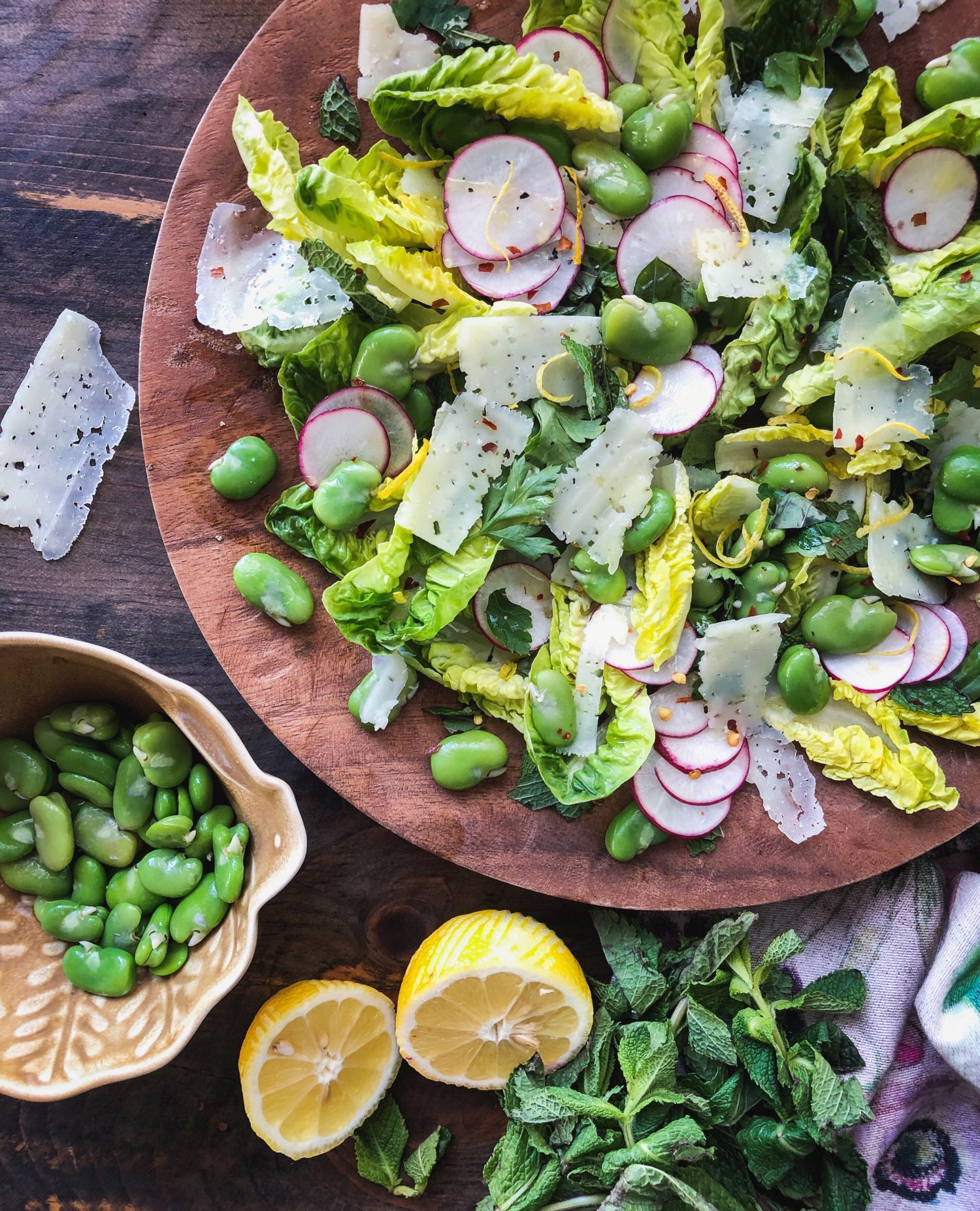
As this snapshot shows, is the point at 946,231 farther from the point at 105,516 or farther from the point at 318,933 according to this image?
the point at 318,933

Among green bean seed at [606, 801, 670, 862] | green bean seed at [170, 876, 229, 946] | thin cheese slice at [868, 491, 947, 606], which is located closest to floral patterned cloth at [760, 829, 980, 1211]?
green bean seed at [606, 801, 670, 862]

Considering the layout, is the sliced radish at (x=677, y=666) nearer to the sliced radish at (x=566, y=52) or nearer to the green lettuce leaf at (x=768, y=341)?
the green lettuce leaf at (x=768, y=341)

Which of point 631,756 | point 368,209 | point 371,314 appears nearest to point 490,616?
point 631,756

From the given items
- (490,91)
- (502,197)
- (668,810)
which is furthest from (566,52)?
(668,810)

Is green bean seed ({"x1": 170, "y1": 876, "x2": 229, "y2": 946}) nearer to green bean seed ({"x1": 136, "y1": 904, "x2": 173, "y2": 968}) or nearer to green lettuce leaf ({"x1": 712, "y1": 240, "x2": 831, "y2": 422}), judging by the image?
green bean seed ({"x1": 136, "y1": 904, "x2": 173, "y2": 968})

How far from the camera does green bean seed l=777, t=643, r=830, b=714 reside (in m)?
2.32

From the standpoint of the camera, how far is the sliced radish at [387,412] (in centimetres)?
224

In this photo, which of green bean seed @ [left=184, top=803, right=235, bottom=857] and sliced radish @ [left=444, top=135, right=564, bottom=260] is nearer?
sliced radish @ [left=444, top=135, right=564, bottom=260]

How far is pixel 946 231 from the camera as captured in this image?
233cm

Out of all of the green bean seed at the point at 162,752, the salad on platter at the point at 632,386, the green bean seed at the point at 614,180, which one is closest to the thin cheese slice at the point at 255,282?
the salad on platter at the point at 632,386

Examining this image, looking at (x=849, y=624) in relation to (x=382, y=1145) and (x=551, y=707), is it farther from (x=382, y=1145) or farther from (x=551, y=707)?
(x=382, y=1145)

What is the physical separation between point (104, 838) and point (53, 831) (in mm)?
133

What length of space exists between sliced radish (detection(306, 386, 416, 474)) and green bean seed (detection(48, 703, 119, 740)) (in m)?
1.00

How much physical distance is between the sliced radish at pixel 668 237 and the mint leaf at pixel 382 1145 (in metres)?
2.49
